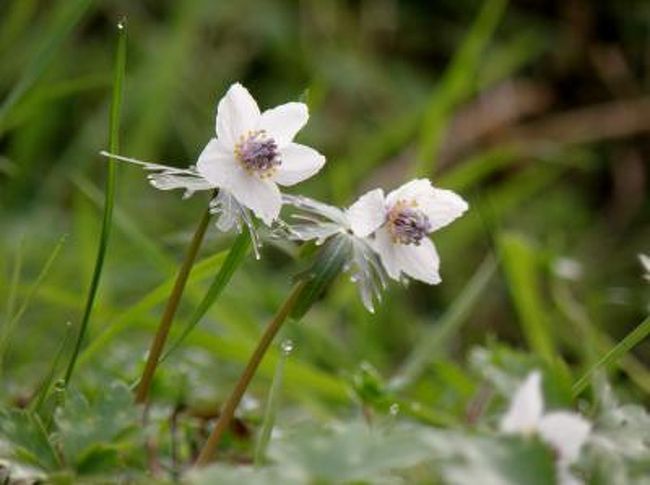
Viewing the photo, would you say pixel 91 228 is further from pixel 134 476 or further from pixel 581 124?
pixel 581 124

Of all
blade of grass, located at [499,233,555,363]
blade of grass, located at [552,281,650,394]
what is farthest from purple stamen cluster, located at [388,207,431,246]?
blade of grass, located at [499,233,555,363]

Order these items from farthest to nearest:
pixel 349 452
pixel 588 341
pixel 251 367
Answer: pixel 588 341, pixel 251 367, pixel 349 452

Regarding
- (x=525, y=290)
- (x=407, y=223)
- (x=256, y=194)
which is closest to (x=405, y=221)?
(x=407, y=223)

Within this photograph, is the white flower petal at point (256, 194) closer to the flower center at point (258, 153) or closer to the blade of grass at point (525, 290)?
Answer: the flower center at point (258, 153)

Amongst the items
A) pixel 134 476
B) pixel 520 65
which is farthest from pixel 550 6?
pixel 134 476

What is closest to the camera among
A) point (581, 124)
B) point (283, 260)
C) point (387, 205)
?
point (387, 205)

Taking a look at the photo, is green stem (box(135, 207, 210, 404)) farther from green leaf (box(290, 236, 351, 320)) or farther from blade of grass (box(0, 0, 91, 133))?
blade of grass (box(0, 0, 91, 133))

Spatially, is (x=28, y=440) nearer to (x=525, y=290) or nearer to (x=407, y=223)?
(x=407, y=223)
